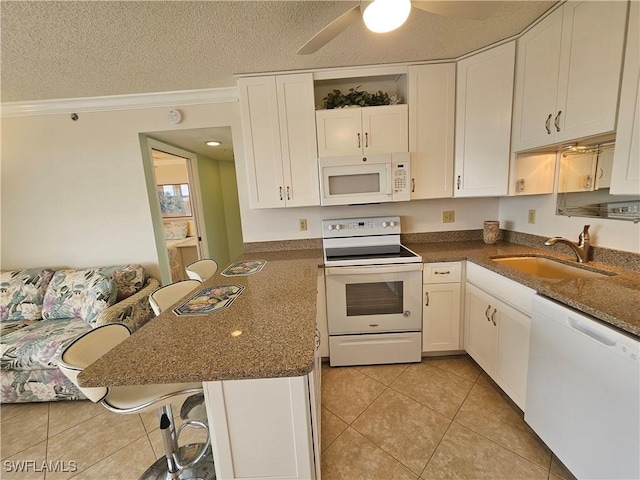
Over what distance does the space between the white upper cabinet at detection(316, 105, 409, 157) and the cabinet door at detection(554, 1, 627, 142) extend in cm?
94

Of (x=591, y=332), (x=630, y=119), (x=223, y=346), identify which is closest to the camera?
(x=223, y=346)

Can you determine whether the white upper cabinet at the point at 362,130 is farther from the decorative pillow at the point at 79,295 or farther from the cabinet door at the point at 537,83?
the decorative pillow at the point at 79,295

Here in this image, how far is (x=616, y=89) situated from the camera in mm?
1192

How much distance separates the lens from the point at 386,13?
41.9 inches

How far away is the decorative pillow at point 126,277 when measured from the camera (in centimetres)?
233

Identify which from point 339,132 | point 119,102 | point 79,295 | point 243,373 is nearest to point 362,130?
point 339,132

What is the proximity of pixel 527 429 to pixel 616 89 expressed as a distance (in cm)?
185

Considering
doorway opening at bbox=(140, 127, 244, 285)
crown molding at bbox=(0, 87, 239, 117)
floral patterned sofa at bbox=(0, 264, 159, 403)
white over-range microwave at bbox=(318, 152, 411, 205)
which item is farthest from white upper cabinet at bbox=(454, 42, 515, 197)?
floral patterned sofa at bbox=(0, 264, 159, 403)

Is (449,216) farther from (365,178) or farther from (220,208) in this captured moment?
(220,208)

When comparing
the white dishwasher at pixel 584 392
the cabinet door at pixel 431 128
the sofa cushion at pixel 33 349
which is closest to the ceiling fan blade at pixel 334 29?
the cabinet door at pixel 431 128

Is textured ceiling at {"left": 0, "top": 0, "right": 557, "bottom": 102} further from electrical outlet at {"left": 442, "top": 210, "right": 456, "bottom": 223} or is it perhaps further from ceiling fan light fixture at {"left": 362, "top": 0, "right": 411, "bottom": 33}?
electrical outlet at {"left": 442, "top": 210, "right": 456, "bottom": 223}

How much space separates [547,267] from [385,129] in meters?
1.56

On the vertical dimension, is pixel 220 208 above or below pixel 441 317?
above

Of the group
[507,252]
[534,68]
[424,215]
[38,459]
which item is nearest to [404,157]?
[424,215]
